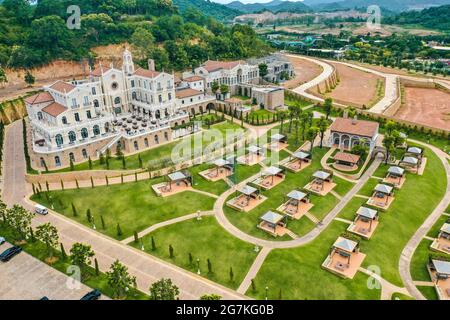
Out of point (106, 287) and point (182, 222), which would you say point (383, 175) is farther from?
point (106, 287)

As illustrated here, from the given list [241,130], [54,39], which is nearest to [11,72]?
[54,39]

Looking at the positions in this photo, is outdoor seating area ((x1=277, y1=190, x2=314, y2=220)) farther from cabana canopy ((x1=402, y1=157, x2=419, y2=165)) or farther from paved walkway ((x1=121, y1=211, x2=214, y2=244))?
cabana canopy ((x1=402, y1=157, x2=419, y2=165))

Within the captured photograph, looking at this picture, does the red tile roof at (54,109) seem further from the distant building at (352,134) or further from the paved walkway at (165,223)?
the distant building at (352,134)

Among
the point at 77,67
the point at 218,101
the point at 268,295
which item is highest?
the point at 77,67

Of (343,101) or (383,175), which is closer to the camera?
(383,175)

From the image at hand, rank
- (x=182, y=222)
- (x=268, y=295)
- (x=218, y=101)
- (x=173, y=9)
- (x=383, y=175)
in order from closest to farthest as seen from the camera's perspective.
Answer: (x=268, y=295) < (x=182, y=222) < (x=383, y=175) < (x=218, y=101) < (x=173, y=9)

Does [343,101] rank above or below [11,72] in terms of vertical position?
below

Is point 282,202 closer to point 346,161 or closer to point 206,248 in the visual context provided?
point 206,248
